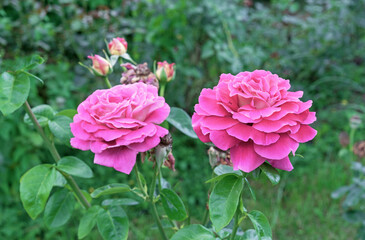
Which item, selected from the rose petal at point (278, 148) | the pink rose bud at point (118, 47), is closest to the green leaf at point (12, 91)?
the pink rose bud at point (118, 47)

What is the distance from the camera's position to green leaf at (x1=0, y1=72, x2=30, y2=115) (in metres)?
0.69

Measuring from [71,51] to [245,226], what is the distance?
1600 mm

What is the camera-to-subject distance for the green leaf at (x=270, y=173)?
0.59 meters

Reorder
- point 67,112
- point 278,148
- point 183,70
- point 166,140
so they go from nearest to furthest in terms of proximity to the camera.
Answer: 1. point 278,148
2. point 166,140
3. point 67,112
4. point 183,70

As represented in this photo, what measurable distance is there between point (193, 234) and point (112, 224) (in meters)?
0.19

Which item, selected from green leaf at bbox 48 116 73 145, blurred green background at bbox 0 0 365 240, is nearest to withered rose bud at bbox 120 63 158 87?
green leaf at bbox 48 116 73 145

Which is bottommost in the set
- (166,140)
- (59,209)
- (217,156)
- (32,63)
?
(59,209)

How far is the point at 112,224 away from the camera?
0.79 metres

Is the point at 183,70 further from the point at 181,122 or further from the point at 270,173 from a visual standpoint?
the point at 270,173

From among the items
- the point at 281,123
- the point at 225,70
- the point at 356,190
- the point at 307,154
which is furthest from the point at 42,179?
the point at 307,154

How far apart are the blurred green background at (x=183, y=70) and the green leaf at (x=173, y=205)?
4.06 ft

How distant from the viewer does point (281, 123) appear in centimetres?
57

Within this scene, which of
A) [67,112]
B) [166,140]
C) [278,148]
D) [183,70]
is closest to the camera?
[278,148]

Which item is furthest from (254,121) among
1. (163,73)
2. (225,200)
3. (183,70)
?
(183,70)
